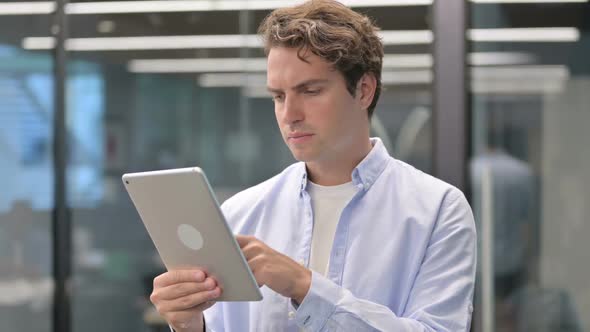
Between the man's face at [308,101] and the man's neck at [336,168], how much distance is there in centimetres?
6

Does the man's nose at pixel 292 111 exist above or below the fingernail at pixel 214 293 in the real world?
above

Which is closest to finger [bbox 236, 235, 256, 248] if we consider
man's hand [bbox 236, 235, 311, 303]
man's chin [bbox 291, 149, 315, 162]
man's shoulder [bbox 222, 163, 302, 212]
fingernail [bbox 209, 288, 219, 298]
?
man's hand [bbox 236, 235, 311, 303]

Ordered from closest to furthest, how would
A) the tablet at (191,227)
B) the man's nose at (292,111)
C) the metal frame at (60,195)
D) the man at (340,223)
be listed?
the tablet at (191,227) < the man at (340,223) < the man's nose at (292,111) < the metal frame at (60,195)

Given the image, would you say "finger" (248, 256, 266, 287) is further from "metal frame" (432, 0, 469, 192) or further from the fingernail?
"metal frame" (432, 0, 469, 192)

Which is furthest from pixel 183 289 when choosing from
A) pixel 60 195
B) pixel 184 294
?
pixel 60 195

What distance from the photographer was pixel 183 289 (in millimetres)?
1672

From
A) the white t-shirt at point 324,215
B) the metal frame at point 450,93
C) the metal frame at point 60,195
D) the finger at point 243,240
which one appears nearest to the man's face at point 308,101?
the white t-shirt at point 324,215

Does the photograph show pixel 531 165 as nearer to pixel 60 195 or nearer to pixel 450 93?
pixel 450 93


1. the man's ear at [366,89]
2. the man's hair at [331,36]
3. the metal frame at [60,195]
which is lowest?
the metal frame at [60,195]

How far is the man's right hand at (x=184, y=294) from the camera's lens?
5.46ft

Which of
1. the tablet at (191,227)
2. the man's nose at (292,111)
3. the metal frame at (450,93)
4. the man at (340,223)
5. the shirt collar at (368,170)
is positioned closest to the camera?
the tablet at (191,227)

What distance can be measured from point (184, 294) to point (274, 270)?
0.59 feet

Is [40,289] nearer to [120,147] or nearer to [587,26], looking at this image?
[120,147]

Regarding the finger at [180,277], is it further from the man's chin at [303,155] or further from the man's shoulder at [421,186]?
the man's shoulder at [421,186]
